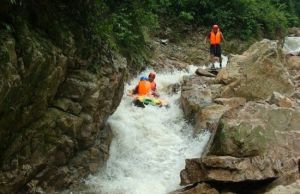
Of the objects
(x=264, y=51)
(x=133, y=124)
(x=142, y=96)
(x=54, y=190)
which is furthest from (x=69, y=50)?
(x=264, y=51)

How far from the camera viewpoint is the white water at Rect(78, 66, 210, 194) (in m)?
8.90

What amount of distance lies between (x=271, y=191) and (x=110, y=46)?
4255 millimetres

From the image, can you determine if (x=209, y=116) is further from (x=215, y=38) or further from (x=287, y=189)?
(x=215, y=38)

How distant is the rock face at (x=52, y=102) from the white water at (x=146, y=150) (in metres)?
0.43

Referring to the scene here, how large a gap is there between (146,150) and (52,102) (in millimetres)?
2907

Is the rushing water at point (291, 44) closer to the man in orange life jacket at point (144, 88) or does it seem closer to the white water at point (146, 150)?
the man in orange life jacket at point (144, 88)

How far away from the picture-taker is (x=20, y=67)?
6711mm

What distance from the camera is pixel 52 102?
803 cm

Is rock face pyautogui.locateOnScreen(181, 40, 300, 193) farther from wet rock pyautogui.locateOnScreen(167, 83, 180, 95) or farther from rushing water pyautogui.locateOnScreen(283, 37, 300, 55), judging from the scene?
rushing water pyautogui.locateOnScreen(283, 37, 300, 55)

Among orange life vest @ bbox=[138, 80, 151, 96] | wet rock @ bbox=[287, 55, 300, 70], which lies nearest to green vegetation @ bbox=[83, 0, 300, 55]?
wet rock @ bbox=[287, 55, 300, 70]

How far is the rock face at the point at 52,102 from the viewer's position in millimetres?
6840

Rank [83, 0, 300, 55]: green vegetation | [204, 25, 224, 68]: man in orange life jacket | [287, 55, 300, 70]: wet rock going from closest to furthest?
[287, 55, 300, 70]: wet rock < [204, 25, 224, 68]: man in orange life jacket < [83, 0, 300, 55]: green vegetation

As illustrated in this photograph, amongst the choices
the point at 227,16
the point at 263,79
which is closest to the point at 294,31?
the point at 227,16

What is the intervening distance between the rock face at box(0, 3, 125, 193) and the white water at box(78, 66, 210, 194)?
430mm
